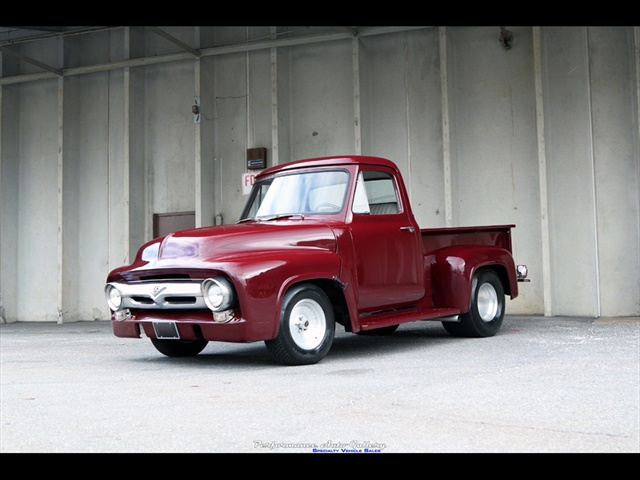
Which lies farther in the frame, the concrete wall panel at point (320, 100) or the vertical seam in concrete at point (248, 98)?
the vertical seam in concrete at point (248, 98)

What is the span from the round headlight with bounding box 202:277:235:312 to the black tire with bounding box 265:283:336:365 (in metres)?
0.46

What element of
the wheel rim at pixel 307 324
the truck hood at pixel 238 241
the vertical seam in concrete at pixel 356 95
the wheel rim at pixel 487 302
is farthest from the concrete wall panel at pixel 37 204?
the wheel rim at pixel 307 324

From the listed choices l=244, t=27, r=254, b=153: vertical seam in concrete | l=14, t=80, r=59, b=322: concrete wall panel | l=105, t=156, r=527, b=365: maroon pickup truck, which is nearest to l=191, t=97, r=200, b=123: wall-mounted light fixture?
l=244, t=27, r=254, b=153: vertical seam in concrete

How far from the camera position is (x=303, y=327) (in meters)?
6.06

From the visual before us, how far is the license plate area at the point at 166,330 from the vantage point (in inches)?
233

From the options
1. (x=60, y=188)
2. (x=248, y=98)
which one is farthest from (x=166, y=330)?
(x=60, y=188)

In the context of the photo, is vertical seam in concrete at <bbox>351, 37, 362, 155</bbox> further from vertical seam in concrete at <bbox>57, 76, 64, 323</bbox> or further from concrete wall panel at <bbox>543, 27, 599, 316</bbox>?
vertical seam in concrete at <bbox>57, 76, 64, 323</bbox>

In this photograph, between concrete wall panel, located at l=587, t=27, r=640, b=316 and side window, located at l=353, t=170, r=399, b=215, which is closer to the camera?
side window, located at l=353, t=170, r=399, b=215

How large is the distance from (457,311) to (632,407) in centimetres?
355

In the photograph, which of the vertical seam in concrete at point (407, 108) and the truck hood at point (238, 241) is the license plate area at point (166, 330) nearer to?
the truck hood at point (238, 241)

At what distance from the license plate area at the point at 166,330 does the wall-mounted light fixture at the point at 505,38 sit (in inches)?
325

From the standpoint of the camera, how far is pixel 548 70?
11766mm

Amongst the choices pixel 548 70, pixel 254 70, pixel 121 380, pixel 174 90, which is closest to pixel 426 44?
pixel 548 70

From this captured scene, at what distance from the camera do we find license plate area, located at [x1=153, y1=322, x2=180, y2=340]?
5.91m
